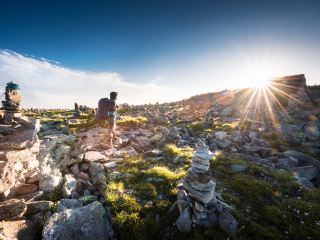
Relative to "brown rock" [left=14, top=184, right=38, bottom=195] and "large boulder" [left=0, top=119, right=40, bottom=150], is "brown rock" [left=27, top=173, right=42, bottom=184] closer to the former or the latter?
"brown rock" [left=14, top=184, right=38, bottom=195]

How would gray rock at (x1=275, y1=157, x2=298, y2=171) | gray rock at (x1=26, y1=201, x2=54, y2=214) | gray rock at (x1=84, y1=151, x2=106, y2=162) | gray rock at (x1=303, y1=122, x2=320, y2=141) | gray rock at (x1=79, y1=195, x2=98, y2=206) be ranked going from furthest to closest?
gray rock at (x1=303, y1=122, x2=320, y2=141) < gray rock at (x1=275, y1=157, x2=298, y2=171) < gray rock at (x1=84, y1=151, x2=106, y2=162) < gray rock at (x1=79, y1=195, x2=98, y2=206) < gray rock at (x1=26, y1=201, x2=54, y2=214)

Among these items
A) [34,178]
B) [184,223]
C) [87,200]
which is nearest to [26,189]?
[34,178]

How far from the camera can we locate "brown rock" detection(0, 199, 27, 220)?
12.4 feet

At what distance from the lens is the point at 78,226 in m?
3.84

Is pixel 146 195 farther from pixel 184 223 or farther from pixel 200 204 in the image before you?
pixel 200 204

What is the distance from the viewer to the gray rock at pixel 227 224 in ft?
12.8

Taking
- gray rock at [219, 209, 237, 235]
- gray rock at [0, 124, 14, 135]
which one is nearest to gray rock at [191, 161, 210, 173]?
gray rock at [219, 209, 237, 235]

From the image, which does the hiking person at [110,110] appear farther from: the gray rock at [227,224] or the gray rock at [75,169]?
the gray rock at [227,224]

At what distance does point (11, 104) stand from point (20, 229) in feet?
19.5

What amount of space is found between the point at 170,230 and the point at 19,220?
4.76 m

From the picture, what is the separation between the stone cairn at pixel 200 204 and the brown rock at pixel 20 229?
4297 millimetres

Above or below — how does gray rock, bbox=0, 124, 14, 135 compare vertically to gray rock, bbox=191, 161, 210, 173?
above

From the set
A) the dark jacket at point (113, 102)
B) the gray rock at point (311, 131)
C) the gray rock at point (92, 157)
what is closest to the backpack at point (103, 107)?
the dark jacket at point (113, 102)

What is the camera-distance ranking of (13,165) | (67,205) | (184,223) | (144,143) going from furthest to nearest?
(144,143)
(13,165)
(67,205)
(184,223)
